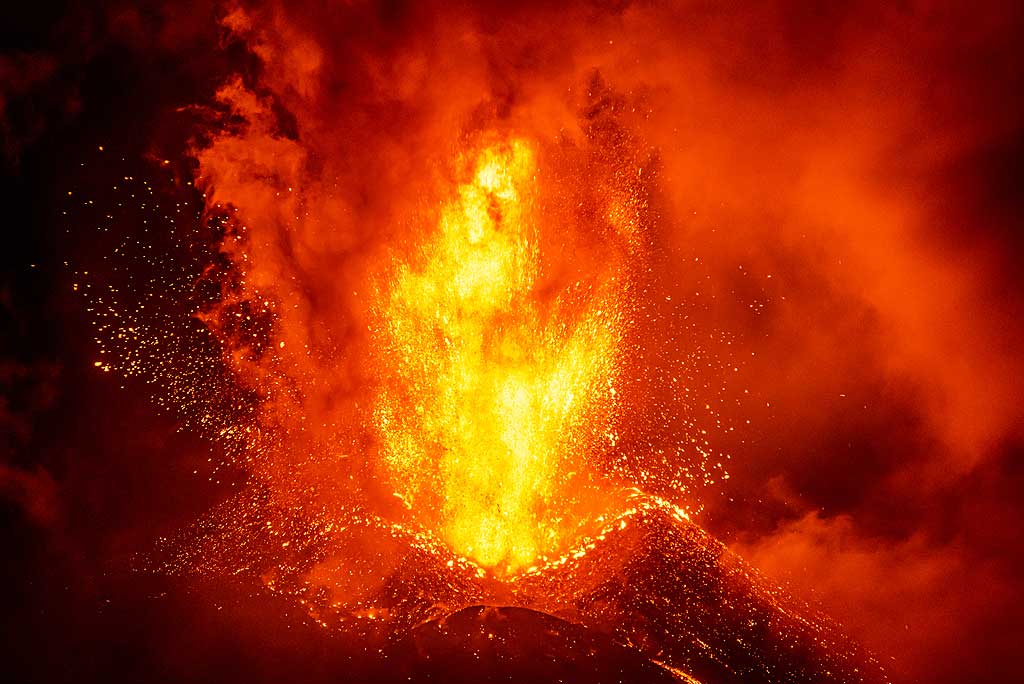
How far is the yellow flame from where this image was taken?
2.49 metres

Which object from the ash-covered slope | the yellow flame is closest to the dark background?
the ash-covered slope

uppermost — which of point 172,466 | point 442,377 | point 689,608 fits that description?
point 442,377

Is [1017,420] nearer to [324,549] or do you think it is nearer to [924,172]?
[924,172]

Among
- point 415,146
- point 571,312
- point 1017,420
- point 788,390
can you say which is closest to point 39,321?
point 415,146

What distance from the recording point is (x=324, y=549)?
2506 mm

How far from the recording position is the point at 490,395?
252 centimetres

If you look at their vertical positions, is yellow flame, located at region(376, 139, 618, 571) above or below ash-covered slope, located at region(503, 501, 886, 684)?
above

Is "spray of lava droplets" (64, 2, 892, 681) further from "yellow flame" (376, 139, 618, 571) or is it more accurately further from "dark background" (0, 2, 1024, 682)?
"dark background" (0, 2, 1024, 682)

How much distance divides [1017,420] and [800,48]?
1.87 m

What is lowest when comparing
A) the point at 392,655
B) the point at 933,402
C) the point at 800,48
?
the point at 392,655

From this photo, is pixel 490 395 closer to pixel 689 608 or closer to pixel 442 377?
pixel 442 377

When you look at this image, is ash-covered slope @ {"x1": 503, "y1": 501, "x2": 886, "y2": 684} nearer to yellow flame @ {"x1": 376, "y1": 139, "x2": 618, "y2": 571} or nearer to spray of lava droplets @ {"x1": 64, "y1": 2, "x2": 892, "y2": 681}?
spray of lava droplets @ {"x1": 64, "y1": 2, "x2": 892, "y2": 681}

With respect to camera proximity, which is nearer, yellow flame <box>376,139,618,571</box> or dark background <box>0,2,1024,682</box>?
dark background <box>0,2,1024,682</box>

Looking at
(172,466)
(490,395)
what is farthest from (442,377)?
(172,466)
